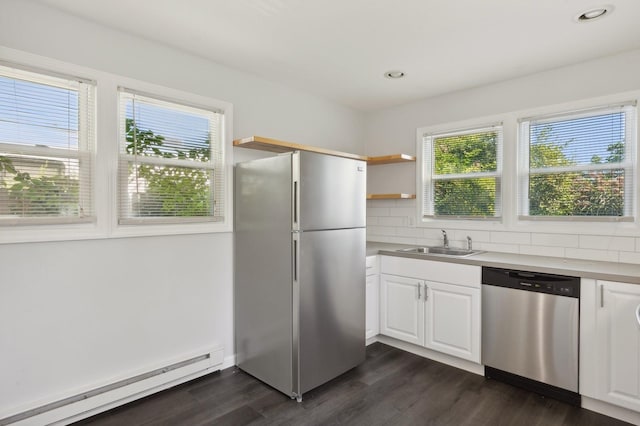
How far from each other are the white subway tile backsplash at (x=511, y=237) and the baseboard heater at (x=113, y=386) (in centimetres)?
254

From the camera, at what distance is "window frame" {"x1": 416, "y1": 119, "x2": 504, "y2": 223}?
3.23 meters

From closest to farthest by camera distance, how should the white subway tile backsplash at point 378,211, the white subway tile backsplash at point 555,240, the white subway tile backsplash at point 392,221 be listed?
the white subway tile backsplash at point 555,240, the white subway tile backsplash at point 392,221, the white subway tile backsplash at point 378,211

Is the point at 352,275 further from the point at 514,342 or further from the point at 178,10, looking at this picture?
the point at 178,10

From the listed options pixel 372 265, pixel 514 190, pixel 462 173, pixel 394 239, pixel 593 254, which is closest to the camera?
pixel 593 254

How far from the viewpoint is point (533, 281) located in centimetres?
245

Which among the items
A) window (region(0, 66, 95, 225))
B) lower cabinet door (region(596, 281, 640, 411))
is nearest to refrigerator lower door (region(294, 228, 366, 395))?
window (region(0, 66, 95, 225))

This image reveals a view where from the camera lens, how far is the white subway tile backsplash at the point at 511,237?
3.05 m

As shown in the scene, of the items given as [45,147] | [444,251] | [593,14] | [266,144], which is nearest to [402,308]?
[444,251]

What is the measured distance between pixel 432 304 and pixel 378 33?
2.10 m

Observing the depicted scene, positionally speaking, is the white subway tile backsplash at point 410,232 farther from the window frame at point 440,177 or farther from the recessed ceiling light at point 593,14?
the recessed ceiling light at point 593,14

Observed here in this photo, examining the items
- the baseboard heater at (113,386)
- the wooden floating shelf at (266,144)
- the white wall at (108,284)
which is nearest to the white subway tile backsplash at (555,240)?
the wooden floating shelf at (266,144)

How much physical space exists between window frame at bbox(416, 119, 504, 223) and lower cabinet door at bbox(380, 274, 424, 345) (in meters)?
0.85

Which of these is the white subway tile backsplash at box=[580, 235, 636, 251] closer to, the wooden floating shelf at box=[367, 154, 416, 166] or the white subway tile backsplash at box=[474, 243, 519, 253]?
the white subway tile backsplash at box=[474, 243, 519, 253]

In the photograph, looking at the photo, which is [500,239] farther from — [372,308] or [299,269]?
[299,269]
